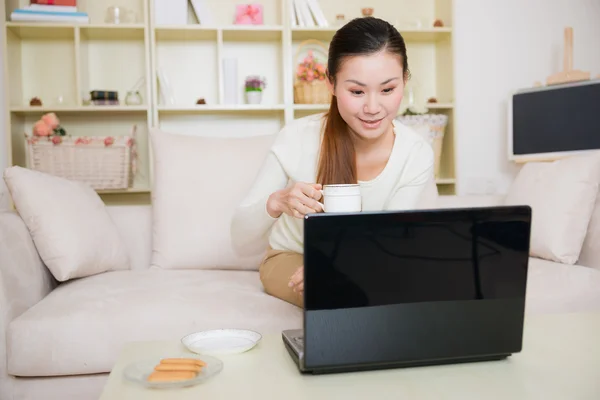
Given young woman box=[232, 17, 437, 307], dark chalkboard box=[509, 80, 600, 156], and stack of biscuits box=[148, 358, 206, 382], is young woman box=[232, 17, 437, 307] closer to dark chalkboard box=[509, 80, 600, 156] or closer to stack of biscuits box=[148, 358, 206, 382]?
stack of biscuits box=[148, 358, 206, 382]

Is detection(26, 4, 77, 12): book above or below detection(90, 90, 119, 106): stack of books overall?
above

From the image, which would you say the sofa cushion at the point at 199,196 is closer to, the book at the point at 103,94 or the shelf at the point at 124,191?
the shelf at the point at 124,191

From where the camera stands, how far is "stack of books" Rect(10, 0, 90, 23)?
10.5ft

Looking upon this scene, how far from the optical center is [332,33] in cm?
356

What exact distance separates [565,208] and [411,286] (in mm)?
1395

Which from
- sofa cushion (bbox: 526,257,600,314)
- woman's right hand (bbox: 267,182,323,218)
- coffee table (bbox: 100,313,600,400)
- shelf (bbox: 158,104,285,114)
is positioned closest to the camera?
coffee table (bbox: 100,313,600,400)

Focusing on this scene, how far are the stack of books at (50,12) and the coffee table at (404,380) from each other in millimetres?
2701

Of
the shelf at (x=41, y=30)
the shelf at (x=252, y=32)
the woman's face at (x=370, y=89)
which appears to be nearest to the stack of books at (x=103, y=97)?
the shelf at (x=41, y=30)

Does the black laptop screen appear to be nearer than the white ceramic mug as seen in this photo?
Yes

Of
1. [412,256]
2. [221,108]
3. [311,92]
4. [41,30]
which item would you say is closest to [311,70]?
[311,92]

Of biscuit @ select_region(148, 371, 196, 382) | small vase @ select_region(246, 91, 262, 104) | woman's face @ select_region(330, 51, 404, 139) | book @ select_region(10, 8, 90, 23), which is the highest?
book @ select_region(10, 8, 90, 23)

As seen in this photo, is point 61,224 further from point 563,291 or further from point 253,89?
point 253,89

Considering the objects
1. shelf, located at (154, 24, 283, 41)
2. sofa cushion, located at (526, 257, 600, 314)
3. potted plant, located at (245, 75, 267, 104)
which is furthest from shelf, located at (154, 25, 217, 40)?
sofa cushion, located at (526, 257, 600, 314)

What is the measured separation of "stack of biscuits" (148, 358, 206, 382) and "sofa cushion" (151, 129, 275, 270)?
119 cm
